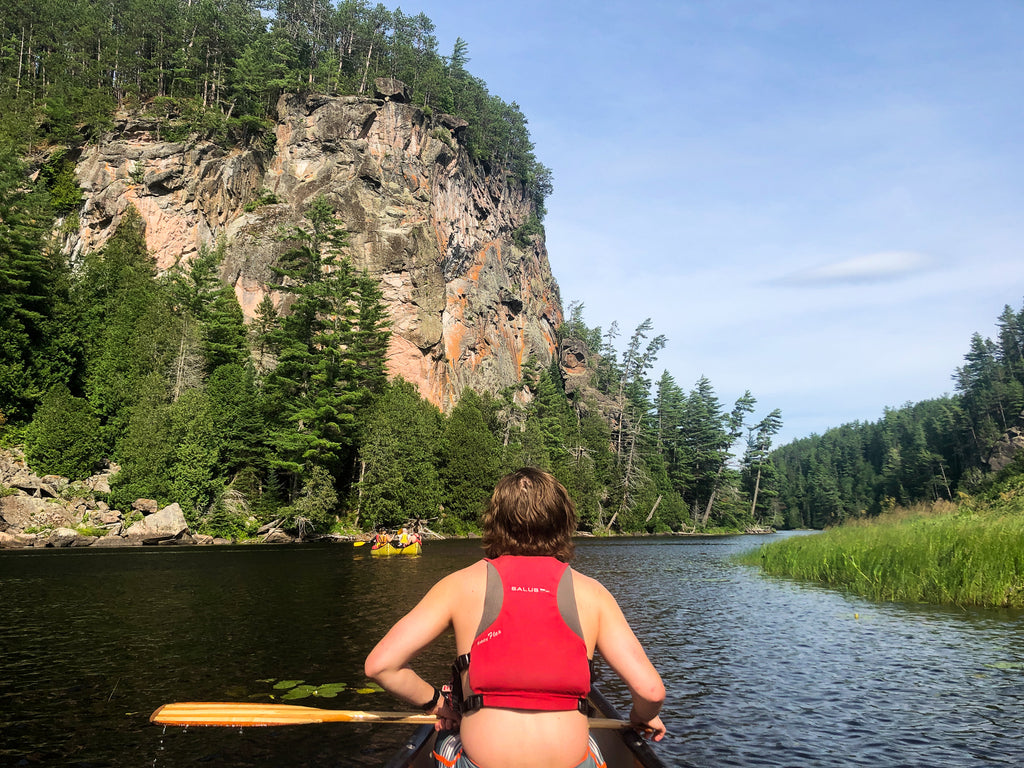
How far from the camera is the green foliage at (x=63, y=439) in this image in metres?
36.4

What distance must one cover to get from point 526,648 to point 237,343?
165 ft

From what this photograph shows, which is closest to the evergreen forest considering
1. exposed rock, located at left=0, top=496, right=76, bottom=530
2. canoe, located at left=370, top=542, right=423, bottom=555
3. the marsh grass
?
exposed rock, located at left=0, top=496, right=76, bottom=530

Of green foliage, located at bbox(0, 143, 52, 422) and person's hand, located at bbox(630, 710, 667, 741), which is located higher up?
green foliage, located at bbox(0, 143, 52, 422)

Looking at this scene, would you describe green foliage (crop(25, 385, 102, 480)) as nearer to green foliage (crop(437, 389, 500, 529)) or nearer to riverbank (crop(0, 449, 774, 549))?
riverbank (crop(0, 449, 774, 549))

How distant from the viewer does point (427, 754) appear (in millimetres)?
4379

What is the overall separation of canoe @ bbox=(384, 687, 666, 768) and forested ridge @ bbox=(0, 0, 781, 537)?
38.1 m

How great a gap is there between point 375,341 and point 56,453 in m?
22.9

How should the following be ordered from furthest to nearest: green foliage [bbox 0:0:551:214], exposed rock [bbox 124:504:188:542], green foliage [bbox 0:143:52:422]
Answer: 1. green foliage [bbox 0:0:551:214]
2. green foliage [bbox 0:143:52:422]
3. exposed rock [bbox 124:504:188:542]

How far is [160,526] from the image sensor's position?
35.2m

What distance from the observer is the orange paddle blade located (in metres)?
4.46

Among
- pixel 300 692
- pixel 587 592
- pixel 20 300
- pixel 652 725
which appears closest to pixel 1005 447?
pixel 300 692

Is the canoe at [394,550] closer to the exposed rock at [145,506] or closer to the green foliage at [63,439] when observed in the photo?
the exposed rock at [145,506]

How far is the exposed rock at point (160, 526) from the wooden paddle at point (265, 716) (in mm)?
34971

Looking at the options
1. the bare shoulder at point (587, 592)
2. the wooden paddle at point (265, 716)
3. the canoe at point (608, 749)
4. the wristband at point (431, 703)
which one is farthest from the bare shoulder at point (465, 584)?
the wooden paddle at point (265, 716)
